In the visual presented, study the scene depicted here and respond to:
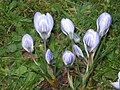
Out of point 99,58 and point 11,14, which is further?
point 11,14

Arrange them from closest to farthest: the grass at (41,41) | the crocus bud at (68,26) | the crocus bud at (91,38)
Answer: the crocus bud at (91,38), the crocus bud at (68,26), the grass at (41,41)

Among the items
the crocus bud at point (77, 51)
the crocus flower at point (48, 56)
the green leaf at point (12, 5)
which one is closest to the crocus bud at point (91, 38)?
the crocus bud at point (77, 51)

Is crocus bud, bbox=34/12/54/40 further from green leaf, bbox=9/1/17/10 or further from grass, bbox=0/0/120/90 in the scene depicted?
green leaf, bbox=9/1/17/10

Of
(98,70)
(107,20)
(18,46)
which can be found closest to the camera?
(107,20)

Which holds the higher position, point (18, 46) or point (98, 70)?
point (18, 46)

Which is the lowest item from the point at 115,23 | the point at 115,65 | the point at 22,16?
the point at 115,65

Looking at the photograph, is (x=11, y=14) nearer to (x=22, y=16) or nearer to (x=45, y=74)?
(x=22, y=16)

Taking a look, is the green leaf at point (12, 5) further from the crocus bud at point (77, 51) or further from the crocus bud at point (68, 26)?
the crocus bud at point (77, 51)

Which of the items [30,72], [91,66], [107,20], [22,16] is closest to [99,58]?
[91,66]
